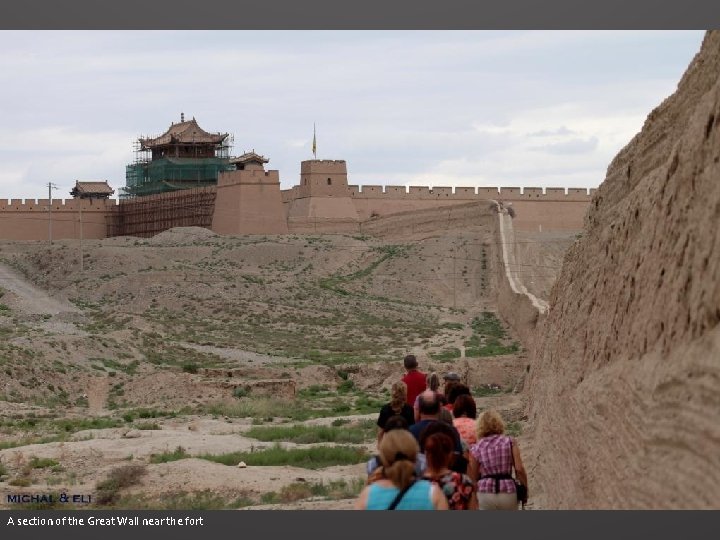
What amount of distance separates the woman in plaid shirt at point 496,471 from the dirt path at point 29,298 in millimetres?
30245

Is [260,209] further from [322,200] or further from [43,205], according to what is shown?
[43,205]

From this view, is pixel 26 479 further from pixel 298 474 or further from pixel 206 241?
pixel 206 241

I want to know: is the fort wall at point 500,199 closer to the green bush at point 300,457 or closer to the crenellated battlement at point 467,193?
the crenellated battlement at point 467,193

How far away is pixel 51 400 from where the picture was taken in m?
23.7

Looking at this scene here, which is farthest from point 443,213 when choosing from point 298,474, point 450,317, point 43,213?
point 298,474

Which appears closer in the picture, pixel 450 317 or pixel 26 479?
pixel 26 479

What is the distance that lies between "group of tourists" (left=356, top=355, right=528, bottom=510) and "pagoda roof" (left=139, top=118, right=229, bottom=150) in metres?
51.7

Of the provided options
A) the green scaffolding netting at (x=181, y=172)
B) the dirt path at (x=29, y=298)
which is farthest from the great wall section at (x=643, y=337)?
the green scaffolding netting at (x=181, y=172)

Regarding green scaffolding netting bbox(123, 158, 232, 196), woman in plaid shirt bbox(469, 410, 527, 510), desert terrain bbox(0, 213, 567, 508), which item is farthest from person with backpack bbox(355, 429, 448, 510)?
green scaffolding netting bbox(123, 158, 232, 196)

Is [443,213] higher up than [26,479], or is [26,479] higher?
[443,213]

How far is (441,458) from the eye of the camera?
6.58 metres

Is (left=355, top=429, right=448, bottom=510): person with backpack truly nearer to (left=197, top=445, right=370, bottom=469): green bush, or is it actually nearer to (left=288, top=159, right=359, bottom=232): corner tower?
(left=197, top=445, right=370, bottom=469): green bush

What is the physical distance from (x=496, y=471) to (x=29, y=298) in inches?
1359

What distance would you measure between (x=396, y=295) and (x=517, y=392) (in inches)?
919
